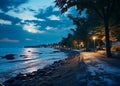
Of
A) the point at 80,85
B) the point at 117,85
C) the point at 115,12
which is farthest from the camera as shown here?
the point at 115,12

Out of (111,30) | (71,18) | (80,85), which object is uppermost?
(71,18)

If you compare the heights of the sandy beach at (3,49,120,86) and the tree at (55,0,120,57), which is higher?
the tree at (55,0,120,57)

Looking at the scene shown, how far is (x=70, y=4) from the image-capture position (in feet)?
111

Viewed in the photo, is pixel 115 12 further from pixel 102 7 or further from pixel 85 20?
pixel 85 20

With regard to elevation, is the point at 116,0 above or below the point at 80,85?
above

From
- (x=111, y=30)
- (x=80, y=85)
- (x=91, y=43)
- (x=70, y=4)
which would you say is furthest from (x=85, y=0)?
(x=91, y=43)

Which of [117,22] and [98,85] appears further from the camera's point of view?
[117,22]

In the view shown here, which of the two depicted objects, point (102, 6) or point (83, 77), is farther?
point (102, 6)

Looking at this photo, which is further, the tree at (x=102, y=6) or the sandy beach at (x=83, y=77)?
the tree at (x=102, y=6)

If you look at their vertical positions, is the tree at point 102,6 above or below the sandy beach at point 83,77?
above

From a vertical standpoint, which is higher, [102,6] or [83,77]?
[102,6]

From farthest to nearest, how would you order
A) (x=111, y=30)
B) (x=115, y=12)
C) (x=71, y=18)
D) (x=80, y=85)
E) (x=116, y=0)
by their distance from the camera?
(x=71, y=18) < (x=111, y=30) < (x=115, y=12) < (x=116, y=0) < (x=80, y=85)

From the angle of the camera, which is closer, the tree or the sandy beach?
the sandy beach

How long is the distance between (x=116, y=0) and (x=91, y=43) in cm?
6948
